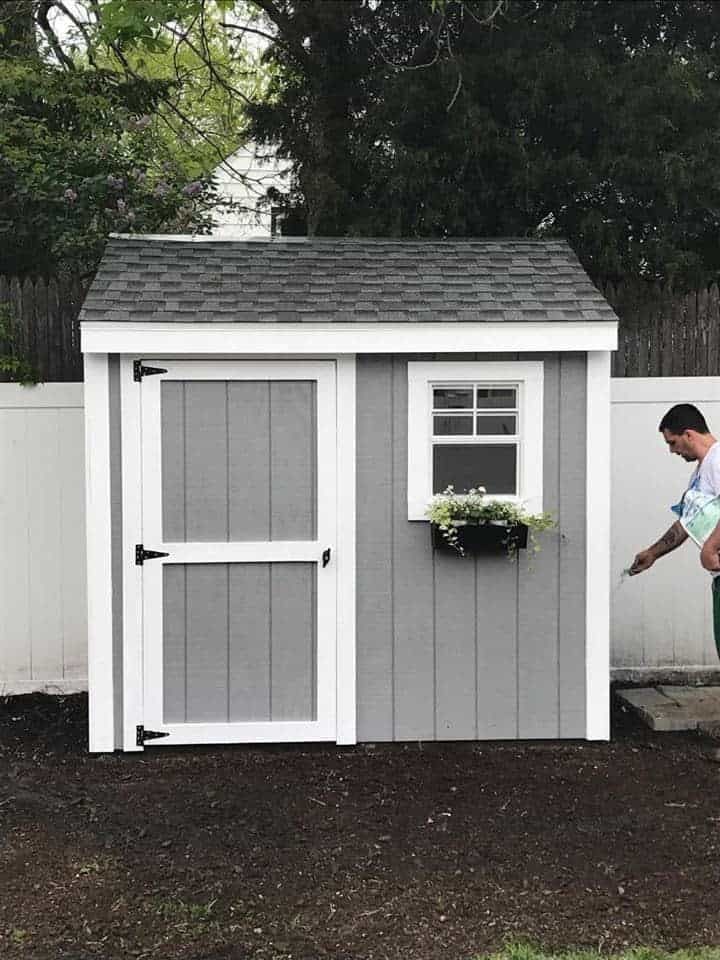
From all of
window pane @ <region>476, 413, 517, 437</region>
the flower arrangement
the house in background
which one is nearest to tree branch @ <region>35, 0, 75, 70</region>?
the house in background

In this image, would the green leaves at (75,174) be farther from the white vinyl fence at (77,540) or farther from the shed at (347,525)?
the shed at (347,525)

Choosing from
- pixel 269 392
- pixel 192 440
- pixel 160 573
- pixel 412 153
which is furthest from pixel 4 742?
pixel 412 153

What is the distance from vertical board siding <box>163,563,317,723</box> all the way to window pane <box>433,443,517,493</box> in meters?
0.81

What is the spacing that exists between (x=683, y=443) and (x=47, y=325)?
3.62 meters

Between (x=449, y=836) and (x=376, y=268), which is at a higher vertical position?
(x=376, y=268)

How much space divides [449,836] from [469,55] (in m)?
5.18

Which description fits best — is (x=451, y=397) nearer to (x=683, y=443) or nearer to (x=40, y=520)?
(x=683, y=443)

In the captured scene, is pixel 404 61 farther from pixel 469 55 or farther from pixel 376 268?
pixel 376 268

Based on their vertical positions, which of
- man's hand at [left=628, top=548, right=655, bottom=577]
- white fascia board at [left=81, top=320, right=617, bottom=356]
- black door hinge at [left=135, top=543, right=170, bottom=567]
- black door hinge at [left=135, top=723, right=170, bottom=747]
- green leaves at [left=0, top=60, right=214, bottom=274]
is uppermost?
green leaves at [left=0, top=60, right=214, bottom=274]

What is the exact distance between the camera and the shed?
5188mm

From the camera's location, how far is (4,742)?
5535 mm

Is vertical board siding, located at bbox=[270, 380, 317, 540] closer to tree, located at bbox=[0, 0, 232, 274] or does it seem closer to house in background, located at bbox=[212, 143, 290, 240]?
house in background, located at bbox=[212, 143, 290, 240]

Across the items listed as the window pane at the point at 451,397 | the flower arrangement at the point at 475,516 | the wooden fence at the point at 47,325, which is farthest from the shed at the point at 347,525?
the wooden fence at the point at 47,325

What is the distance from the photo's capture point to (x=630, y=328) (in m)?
6.44
